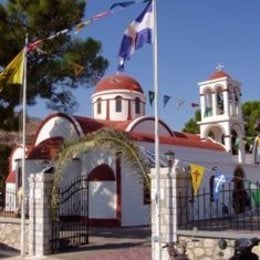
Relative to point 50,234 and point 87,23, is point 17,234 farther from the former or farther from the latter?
point 87,23

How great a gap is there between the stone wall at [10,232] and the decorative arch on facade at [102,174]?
5925 millimetres

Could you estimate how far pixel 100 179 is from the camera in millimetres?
22656

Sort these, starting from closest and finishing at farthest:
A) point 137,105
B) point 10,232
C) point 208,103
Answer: point 10,232 < point 137,105 < point 208,103

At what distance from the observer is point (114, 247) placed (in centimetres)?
1542

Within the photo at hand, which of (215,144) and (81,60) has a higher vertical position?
(81,60)

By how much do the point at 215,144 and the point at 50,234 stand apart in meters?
16.6

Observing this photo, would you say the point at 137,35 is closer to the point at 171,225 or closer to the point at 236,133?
the point at 171,225

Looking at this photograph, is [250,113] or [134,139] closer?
[134,139]

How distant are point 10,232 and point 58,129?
812cm

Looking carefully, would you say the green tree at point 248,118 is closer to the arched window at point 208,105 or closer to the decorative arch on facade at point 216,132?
the decorative arch on facade at point 216,132

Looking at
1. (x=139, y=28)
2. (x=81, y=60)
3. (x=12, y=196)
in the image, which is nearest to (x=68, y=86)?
(x=81, y=60)

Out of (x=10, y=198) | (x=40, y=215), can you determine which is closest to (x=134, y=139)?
(x=40, y=215)

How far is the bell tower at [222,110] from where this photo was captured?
3075 cm

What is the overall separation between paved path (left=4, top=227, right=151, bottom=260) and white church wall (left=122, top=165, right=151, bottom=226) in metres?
2.47
